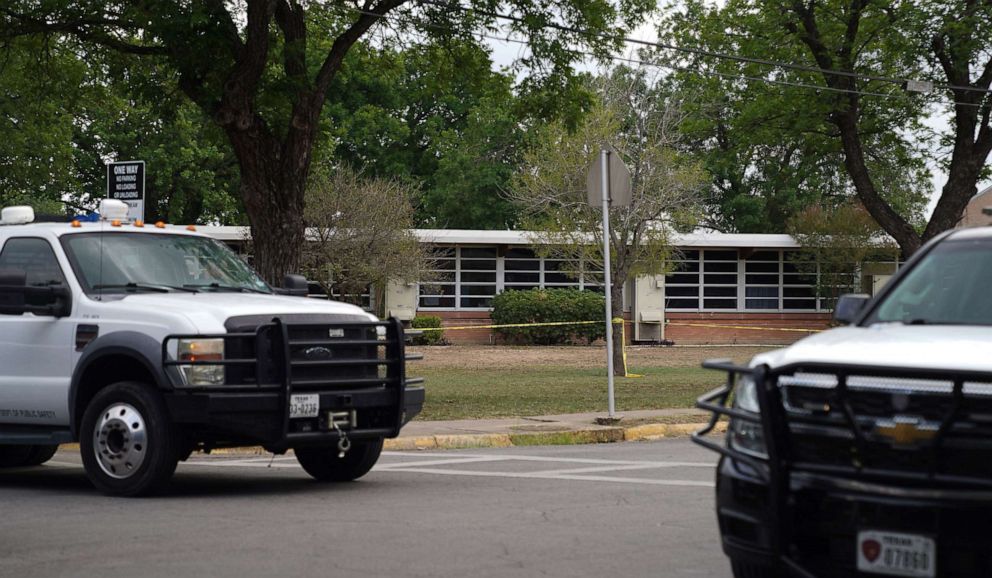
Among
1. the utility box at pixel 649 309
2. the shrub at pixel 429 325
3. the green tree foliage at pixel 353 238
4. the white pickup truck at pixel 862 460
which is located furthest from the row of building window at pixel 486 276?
the white pickup truck at pixel 862 460

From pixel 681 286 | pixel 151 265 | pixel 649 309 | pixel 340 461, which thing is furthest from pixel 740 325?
pixel 151 265

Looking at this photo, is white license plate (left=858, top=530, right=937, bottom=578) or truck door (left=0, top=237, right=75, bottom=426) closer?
white license plate (left=858, top=530, right=937, bottom=578)

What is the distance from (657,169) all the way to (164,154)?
19584mm

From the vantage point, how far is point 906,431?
17.8ft

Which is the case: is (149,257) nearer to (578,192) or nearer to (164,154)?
(578,192)

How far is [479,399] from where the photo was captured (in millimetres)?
20562

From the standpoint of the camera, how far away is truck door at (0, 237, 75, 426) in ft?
35.7

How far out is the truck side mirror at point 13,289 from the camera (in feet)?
34.6

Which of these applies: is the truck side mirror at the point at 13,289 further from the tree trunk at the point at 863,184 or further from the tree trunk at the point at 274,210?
the tree trunk at the point at 863,184

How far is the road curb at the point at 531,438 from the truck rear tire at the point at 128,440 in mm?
3949

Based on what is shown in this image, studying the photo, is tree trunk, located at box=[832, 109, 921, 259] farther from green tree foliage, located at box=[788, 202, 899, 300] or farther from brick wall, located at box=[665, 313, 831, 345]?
green tree foliage, located at box=[788, 202, 899, 300]

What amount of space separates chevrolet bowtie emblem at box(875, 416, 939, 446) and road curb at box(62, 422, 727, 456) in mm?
9048

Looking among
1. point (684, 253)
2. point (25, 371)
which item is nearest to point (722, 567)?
point (25, 371)

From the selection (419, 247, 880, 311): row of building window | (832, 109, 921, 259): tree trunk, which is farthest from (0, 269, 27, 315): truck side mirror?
(419, 247, 880, 311): row of building window
